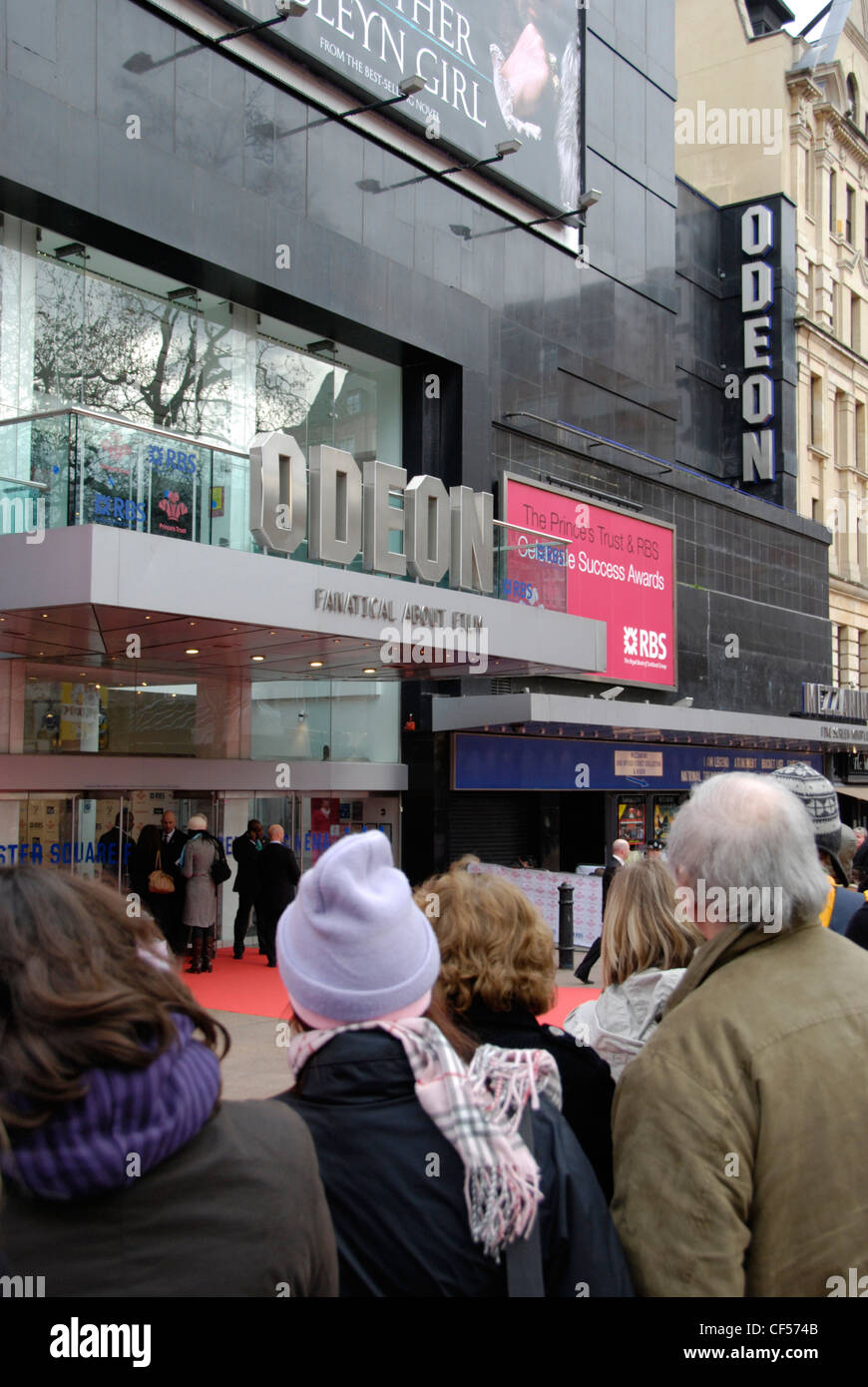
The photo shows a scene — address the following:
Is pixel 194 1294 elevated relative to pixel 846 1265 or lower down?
elevated

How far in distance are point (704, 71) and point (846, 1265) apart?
3595cm

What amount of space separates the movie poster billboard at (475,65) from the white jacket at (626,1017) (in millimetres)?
15327

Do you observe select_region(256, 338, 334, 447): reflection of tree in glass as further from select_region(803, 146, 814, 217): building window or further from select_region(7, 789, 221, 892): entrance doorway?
select_region(803, 146, 814, 217): building window

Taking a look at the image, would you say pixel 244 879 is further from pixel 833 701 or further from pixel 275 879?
pixel 833 701

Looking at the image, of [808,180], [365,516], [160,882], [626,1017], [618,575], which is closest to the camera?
[626,1017]

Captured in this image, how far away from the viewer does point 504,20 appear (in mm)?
19641

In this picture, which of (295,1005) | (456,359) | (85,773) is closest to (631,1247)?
(295,1005)

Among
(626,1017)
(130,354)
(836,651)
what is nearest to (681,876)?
(626,1017)

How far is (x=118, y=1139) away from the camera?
1695 mm

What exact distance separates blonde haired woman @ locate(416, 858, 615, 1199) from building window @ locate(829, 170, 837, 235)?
3511 cm

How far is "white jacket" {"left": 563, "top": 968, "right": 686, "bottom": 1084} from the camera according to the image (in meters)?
3.58

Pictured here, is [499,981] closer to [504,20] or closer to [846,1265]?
[846,1265]

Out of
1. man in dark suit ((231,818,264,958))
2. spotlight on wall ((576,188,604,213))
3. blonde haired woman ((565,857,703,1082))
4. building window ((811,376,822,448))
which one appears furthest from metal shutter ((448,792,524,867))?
building window ((811,376,822,448))

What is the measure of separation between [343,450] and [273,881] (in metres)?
6.12
